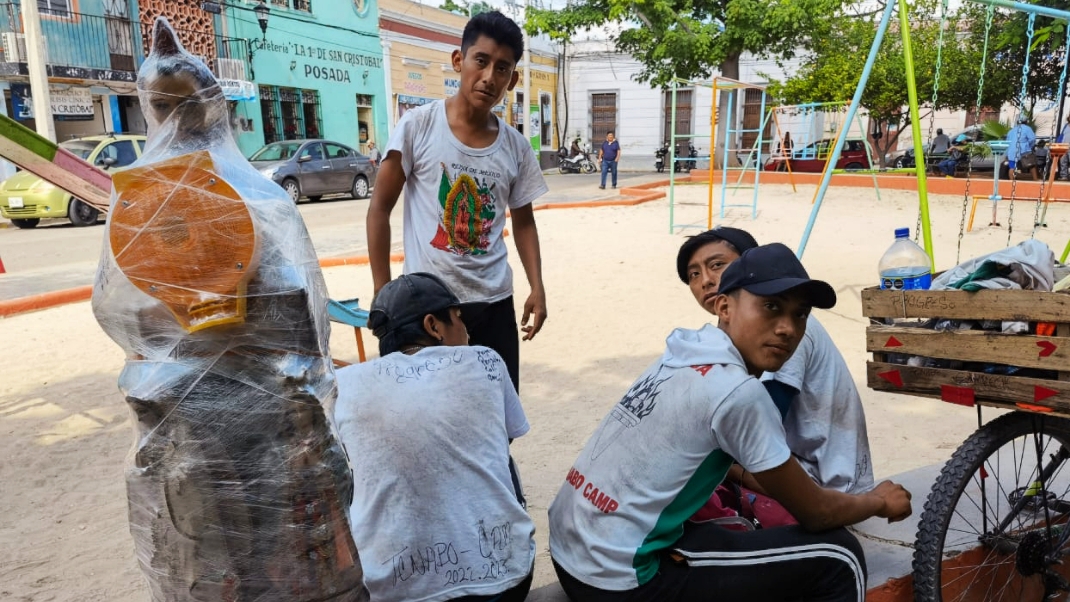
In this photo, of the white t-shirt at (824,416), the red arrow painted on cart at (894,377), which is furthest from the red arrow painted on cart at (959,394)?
the white t-shirt at (824,416)

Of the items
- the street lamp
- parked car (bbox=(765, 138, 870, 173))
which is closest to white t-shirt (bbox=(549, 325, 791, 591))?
parked car (bbox=(765, 138, 870, 173))

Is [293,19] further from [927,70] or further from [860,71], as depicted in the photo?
[927,70]

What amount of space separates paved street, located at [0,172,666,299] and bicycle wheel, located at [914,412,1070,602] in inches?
284

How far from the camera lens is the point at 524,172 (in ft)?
9.40

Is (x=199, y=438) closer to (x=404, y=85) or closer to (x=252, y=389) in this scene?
(x=252, y=389)

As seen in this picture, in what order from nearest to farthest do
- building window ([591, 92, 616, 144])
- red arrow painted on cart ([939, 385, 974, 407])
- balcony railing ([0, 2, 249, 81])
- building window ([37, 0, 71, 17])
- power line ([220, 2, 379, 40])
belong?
red arrow painted on cart ([939, 385, 974, 407])
balcony railing ([0, 2, 249, 81])
building window ([37, 0, 71, 17])
power line ([220, 2, 379, 40])
building window ([591, 92, 616, 144])

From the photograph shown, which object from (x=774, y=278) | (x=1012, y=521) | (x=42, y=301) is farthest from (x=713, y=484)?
(x=42, y=301)

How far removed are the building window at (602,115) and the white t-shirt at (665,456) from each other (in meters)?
32.5

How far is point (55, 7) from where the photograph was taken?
16.3 meters

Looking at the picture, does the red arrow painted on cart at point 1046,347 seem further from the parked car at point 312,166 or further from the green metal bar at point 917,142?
the parked car at point 312,166

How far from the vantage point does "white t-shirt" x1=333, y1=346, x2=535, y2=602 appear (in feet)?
5.71

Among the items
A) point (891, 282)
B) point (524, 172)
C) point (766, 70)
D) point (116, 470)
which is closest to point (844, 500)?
point (891, 282)

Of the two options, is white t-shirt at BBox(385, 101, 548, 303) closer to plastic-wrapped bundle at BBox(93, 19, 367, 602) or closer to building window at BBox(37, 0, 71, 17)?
plastic-wrapped bundle at BBox(93, 19, 367, 602)

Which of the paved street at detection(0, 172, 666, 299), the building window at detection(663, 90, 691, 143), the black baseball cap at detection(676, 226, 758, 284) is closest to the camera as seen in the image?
the black baseball cap at detection(676, 226, 758, 284)
